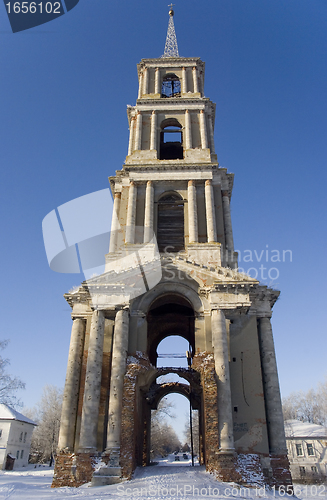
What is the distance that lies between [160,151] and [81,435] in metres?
22.6

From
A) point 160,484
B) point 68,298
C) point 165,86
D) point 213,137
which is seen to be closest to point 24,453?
point 68,298

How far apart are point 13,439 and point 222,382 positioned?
3078 cm

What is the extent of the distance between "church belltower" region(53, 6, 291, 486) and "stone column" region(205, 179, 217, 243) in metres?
0.07

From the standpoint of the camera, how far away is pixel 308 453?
1607 inches

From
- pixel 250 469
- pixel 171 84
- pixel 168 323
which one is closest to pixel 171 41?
pixel 171 84

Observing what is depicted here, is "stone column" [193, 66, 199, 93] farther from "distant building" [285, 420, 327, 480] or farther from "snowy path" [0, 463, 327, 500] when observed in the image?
"distant building" [285, 420, 327, 480]

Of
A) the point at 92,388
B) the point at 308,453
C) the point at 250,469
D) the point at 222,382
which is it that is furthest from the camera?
the point at 308,453

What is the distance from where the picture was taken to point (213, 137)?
30.1m

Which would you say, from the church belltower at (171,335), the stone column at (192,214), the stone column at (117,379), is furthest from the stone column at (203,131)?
the stone column at (117,379)

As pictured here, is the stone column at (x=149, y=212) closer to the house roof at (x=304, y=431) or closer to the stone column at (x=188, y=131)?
the stone column at (x=188, y=131)

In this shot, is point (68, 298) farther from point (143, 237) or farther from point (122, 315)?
point (143, 237)

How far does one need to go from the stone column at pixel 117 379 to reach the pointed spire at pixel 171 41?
3259cm

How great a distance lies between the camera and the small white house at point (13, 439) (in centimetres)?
3575

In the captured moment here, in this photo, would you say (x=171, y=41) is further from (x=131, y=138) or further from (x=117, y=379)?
(x=117, y=379)
